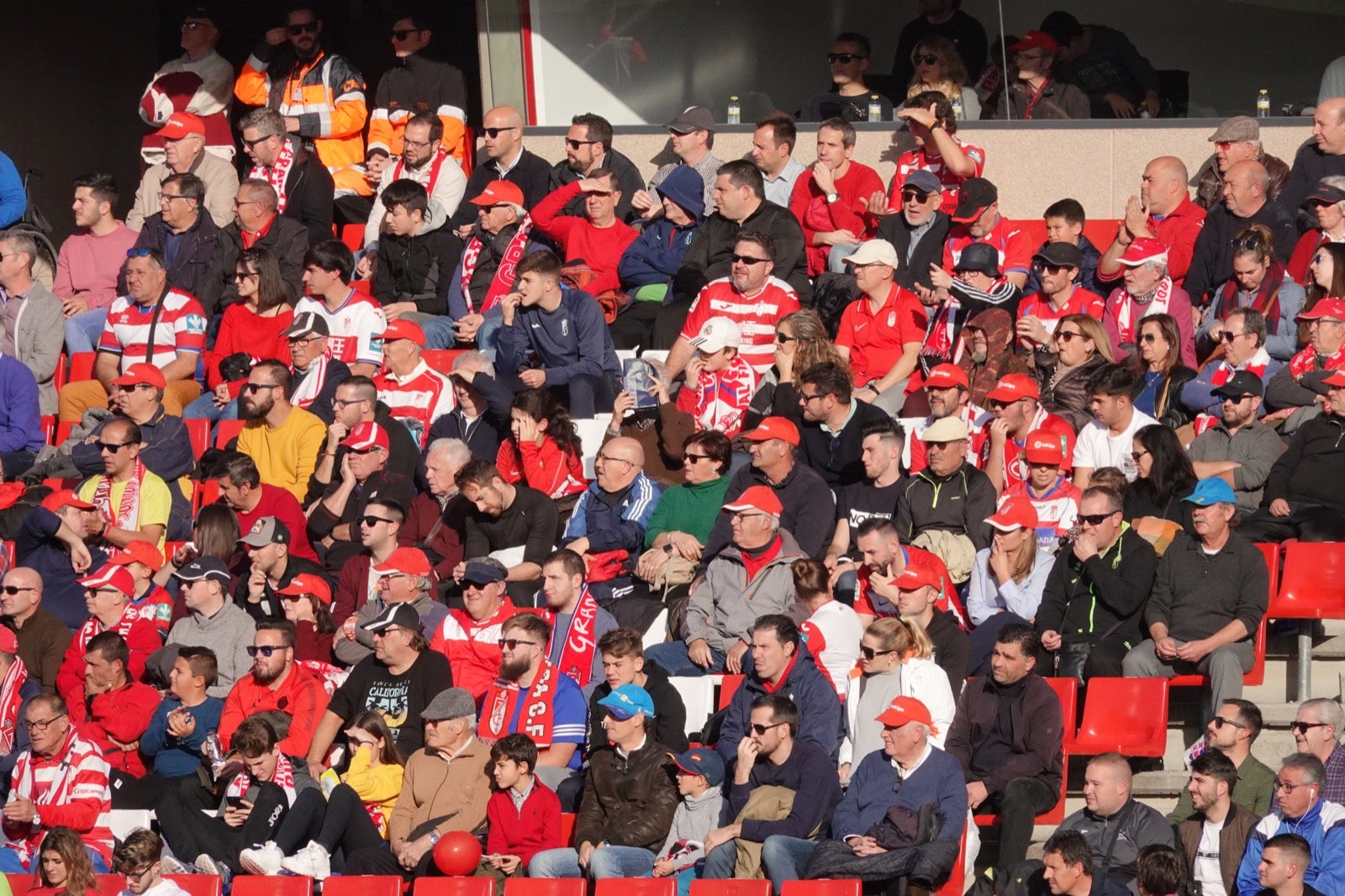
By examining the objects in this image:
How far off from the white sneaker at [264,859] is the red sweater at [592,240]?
15.6 ft

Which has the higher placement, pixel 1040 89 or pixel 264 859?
pixel 1040 89

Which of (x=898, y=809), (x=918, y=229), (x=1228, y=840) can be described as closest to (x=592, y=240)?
(x=918, y=229)

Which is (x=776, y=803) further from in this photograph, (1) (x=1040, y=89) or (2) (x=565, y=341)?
(1) (x=1040, y=89)

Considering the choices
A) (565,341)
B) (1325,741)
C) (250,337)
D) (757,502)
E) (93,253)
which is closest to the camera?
(1325,741)

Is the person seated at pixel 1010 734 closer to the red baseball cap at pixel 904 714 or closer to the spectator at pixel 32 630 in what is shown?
the red baseball cap at pixel 904 714

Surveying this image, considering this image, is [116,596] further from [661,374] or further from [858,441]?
[858,441]

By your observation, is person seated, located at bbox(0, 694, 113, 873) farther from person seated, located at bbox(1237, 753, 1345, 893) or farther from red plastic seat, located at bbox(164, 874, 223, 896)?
person seated, located at bbox(1237, 753, 1345, 893)

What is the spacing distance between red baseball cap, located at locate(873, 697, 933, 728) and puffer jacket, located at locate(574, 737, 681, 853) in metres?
0.94

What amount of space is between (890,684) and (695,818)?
39.0 inches

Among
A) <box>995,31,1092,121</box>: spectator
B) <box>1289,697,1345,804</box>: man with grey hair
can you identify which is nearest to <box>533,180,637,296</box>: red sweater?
<box>995,31,1092,121</box>: spectator

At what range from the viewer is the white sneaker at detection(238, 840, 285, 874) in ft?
29.2

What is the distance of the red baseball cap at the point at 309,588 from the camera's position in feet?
34.1

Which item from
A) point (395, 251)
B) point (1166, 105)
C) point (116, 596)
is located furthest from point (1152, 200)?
point (116, 596)

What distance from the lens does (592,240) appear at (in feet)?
42.8
